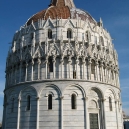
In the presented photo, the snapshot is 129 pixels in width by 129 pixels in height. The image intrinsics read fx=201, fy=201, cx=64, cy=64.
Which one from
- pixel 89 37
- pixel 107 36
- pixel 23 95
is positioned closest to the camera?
pixel 23 95

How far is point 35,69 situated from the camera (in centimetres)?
2753

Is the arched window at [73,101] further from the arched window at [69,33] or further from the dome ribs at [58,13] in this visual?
the dome ribs at [58,13]

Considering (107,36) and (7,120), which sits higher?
(107,36)

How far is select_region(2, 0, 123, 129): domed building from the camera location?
2514 centimetres

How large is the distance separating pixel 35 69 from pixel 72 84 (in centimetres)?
562

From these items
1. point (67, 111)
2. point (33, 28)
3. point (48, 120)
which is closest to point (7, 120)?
point (48, 120)

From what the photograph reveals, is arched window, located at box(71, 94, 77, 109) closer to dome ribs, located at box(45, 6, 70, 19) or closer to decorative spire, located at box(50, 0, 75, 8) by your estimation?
dome ribs, located at box(45, 6, 70, 19)

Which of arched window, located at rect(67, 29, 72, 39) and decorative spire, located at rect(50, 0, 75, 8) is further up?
decorative spire, located at rect(50, 0, 75, 8)

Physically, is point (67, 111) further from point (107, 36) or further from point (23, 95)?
point (107, 36)

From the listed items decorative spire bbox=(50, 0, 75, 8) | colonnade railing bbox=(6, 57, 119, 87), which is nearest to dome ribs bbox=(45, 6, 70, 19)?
decorative spire bbox=(50, 0, 75, 8)

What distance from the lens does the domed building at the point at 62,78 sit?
25141 mm

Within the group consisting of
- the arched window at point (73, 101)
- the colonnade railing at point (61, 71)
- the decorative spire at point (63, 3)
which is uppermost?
the decorative spire at point (63, 3)

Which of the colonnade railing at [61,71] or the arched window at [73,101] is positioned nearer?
the arched window at [73,101]

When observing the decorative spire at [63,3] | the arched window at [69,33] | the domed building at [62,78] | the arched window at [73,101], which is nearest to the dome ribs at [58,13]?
the domed building at [62,78]
